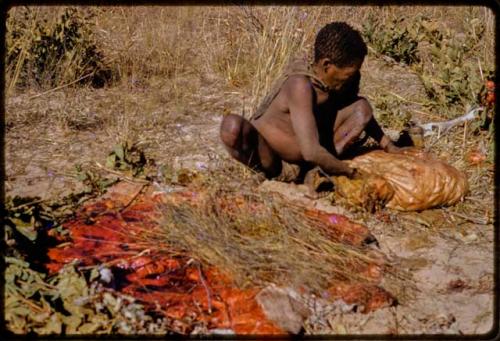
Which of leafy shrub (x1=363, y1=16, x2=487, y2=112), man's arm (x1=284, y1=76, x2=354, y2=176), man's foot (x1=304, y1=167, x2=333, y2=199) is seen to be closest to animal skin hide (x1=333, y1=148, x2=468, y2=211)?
man's foot (x1=304, y1=167, x2=333, y2=199)

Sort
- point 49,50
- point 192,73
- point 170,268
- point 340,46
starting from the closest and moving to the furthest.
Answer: point 170,268, point 340,46, point 49,50, point 192,73

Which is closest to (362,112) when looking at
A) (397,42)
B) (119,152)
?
(119,152)

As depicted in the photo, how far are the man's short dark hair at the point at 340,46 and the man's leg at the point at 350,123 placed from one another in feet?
1.22

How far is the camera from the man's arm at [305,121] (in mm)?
3014

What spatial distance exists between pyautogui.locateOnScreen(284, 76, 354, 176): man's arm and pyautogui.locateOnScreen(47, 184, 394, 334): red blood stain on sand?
28 cm

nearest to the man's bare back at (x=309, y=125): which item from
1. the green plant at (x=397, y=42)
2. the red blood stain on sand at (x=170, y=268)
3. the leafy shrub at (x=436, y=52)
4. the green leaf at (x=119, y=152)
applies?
the red blood stain on sand at (x=170, y=268)

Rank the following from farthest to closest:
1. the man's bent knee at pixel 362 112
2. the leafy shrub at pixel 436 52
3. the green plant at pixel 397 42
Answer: the green plant at pixel 397 42, the leafy shrub at pixel 436 52, the man's bent knee at pixel 362 112

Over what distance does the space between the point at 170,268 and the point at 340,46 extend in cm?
133

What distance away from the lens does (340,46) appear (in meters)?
2.98

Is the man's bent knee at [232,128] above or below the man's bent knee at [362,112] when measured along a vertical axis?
below

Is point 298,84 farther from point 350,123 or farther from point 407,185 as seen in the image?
point 407,185

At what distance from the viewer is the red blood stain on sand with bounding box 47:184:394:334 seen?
231 centimetres

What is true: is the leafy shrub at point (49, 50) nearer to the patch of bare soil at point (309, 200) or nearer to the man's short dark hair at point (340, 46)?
the patch of bare soil at point (309, 200)

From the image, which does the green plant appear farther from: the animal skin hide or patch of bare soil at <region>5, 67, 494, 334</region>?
the animal skin hide
